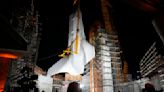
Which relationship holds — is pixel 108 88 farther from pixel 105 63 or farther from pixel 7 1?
pixel 7 1

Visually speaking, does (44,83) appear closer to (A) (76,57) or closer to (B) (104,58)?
(A) (76,57)

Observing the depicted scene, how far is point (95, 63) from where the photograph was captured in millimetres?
6750

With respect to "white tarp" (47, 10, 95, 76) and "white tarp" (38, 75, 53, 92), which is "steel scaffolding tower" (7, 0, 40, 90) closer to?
"white tarp" (38, 75, 53, 92)

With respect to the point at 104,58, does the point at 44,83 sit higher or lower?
lower

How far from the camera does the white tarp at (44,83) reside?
24.8 feet

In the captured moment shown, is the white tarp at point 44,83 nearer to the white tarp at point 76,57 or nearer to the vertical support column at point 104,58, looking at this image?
the white tarp at point 76,57

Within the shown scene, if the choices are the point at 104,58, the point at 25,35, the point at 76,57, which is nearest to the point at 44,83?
the point at 76,57

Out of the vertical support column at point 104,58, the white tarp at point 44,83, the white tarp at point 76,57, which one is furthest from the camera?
the white tarp at point 44,83

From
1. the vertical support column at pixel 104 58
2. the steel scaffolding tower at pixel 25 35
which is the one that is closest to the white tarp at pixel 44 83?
the steel scaffolding tower at pixel 25 35

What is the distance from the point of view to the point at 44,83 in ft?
25.2

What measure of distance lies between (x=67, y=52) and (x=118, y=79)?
2.26 metres

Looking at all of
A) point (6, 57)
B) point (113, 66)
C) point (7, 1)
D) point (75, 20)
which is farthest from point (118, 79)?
point (7, 1)

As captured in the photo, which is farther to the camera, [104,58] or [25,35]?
[25,35]

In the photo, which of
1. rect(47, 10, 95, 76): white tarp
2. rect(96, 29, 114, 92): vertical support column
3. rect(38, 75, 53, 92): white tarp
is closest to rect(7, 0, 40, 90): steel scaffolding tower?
rect(38, 75, 53, 92): white tarp
